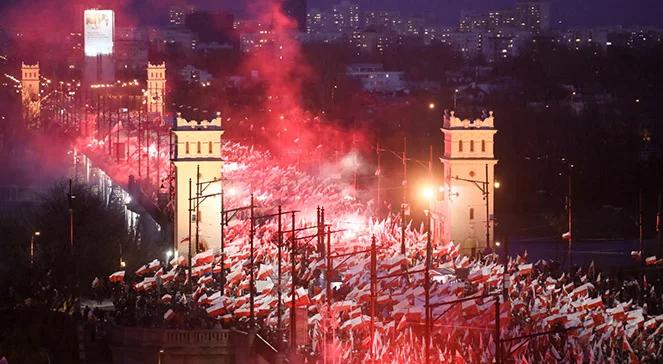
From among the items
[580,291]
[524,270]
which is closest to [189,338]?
[580,291]

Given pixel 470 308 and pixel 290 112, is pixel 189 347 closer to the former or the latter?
pixel 470 308

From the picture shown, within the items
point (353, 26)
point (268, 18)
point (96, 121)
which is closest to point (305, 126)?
point (96, 121)

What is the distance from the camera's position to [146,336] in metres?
25.1

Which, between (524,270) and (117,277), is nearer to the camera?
(524,270)

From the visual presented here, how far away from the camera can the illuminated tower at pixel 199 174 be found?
34.5 metres

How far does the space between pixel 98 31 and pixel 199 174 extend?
72.8m

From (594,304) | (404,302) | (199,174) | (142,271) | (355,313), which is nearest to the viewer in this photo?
(355,313)

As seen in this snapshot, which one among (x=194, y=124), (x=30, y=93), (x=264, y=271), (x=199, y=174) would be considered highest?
(x=30, y=93)

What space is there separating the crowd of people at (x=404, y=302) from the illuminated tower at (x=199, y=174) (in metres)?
0.52

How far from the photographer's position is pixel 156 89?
251 feet

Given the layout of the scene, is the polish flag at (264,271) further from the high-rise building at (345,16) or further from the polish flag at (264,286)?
the high-rise building at (345,16)

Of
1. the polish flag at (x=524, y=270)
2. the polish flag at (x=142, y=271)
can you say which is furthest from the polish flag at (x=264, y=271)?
the polish flag at (x=524, y=270)

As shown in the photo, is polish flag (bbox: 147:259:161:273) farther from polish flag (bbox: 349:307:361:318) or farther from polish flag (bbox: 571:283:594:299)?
polish flag (bbox: 571:283:594:299)

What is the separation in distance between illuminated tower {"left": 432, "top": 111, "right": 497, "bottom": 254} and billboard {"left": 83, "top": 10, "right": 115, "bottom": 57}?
230ft
